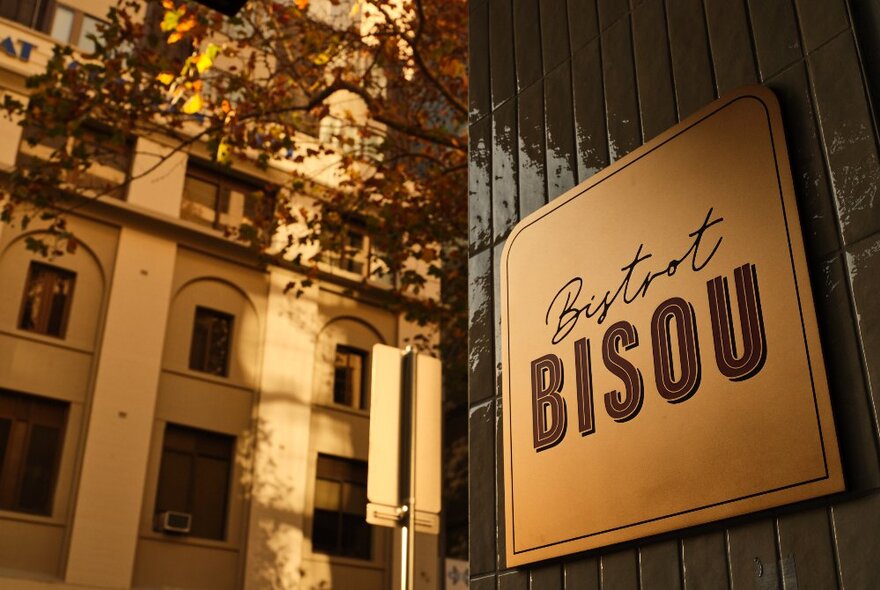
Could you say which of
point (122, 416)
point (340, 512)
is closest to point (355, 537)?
point (340, 512)

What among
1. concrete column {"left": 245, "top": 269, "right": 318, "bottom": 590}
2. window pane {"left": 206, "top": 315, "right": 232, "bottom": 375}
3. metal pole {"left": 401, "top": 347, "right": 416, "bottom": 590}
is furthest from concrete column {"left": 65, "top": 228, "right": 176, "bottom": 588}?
metal pole {"left": 401, "top": 347, "right": 416, "bottom": 590}

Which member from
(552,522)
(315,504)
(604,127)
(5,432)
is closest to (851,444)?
(552,522)

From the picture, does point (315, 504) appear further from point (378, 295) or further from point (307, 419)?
point (378, 295)

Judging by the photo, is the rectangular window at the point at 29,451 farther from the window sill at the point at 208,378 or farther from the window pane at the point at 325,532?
the window pane at the point at 325,532

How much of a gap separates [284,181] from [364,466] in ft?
20.6

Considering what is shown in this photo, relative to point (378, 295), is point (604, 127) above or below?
below

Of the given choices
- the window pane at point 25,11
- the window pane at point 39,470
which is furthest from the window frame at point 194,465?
the window pane at point 25,11

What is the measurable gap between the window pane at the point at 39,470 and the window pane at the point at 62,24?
7715 millimetres

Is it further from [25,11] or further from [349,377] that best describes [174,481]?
[25,11]

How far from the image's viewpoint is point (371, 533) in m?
18.8

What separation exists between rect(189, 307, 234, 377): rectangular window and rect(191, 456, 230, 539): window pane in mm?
1827

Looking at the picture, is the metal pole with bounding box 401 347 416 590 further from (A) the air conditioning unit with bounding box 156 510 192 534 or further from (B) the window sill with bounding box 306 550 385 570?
(B) the window sill with bounding box 306 550 385 570

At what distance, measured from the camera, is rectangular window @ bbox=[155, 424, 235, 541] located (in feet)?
54.5

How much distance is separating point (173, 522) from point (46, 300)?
4.50 meters
